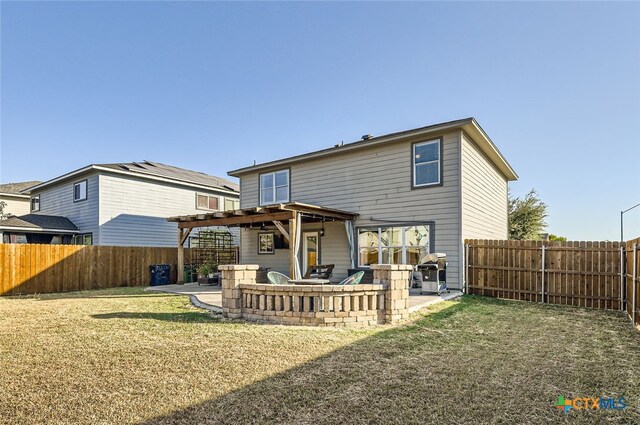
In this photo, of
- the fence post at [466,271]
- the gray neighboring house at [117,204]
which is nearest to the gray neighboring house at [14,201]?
the gray neighboring house at [117,204]

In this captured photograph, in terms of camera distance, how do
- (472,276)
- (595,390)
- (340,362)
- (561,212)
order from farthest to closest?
(561,212)
(472,276)
(340,362)
(595,390)

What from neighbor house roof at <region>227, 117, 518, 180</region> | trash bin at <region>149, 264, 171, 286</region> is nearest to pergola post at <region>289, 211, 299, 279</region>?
neighbor house roof at <region>227, 117, 518, 180</region>

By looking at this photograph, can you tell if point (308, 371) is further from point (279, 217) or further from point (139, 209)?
point (139, 209)

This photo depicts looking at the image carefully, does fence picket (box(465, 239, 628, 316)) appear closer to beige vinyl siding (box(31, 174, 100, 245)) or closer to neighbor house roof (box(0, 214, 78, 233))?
beige vinyl siding (box(31, 174, 100, 245))

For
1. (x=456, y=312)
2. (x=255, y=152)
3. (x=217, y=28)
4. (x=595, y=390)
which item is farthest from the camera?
(x=255, y=152)

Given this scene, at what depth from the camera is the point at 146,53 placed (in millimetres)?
13195

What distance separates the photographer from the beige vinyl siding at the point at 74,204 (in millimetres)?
16062

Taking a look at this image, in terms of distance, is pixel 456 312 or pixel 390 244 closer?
pixel 456 312

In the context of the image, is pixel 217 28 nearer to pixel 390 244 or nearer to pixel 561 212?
pixel 390 244

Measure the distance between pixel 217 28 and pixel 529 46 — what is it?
1009 cm

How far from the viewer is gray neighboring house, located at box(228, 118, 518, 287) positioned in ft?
33.6

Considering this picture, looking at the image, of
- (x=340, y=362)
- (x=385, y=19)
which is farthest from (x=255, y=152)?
(x=340, y=362)

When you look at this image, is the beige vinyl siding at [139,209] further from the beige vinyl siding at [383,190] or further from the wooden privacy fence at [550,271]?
the wooden privacy fence at [550,271]

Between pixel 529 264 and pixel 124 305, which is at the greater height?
pixel 529 264
